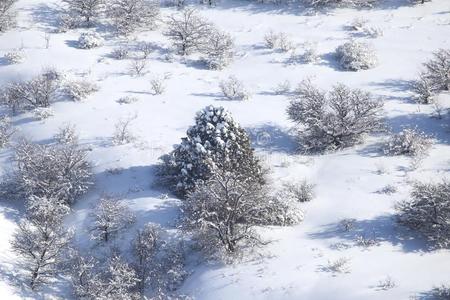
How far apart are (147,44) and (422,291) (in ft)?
90.8

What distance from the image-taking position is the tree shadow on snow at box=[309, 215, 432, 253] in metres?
21.5

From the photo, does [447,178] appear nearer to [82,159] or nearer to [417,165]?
[417,165]

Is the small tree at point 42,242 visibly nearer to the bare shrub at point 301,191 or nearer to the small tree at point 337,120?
the bare shrub at point 301,191

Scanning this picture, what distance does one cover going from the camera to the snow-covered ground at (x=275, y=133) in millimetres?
20531

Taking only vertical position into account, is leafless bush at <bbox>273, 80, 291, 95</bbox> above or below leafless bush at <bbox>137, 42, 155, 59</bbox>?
below

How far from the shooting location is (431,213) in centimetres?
2147

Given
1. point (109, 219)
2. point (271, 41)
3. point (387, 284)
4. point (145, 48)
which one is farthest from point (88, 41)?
point (387, 284)

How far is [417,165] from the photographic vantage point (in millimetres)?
26047

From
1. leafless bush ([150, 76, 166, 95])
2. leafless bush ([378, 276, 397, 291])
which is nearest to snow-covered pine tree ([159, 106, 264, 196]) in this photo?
leafless bush ([378, 276, 397, 291])

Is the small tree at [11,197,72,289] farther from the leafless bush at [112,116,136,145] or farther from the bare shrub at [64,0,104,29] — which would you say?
the bare shrub at [64,0,104,29]

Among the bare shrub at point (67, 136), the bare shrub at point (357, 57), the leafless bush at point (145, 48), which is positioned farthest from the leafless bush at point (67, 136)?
the bare shrub at point (357, 57)

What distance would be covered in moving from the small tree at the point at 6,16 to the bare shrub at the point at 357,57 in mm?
24040

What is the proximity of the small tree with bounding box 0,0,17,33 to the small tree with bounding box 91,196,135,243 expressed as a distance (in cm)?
2198

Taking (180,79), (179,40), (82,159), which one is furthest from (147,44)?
(82,159)
